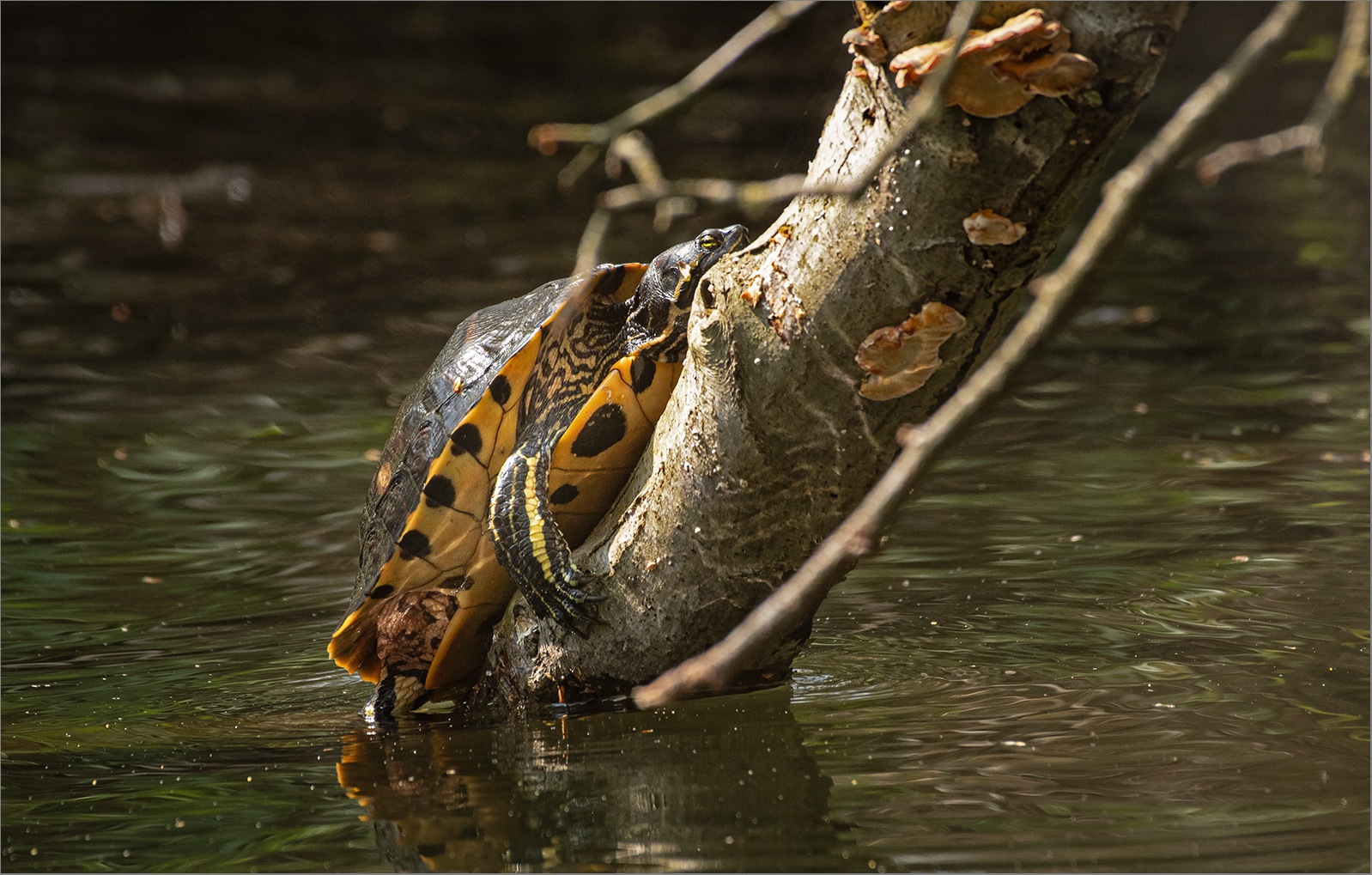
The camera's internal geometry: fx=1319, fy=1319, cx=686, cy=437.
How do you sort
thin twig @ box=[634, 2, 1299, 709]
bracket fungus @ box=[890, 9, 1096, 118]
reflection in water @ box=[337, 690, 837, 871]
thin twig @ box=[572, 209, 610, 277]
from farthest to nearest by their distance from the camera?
reflection in water @ box=[337, 690, 837, 871] → bracket fungus @ box=[890, 9, 1096, 118] → thin twig @ box=[572, 209, 610, 277] → thin twig @ box=[634, 2, 1299, 709]

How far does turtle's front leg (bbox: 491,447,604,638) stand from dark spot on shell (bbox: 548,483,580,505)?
0.04 m

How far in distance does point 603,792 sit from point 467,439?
2.70ft

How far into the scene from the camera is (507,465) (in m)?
2.59

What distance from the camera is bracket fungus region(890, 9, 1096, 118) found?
1650 millimetres

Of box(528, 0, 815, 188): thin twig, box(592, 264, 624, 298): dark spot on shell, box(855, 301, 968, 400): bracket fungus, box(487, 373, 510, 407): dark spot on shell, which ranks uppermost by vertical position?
box(528, 0, 815, 188): thin twig

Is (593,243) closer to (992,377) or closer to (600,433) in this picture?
(992,377)

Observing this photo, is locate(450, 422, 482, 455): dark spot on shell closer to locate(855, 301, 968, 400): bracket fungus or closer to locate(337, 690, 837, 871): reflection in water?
locate(337, 690, 837, 871): reflection in water

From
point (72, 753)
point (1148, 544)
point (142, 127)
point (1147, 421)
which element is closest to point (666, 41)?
point (142, 127)

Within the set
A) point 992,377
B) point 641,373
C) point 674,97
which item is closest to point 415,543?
point 641,373

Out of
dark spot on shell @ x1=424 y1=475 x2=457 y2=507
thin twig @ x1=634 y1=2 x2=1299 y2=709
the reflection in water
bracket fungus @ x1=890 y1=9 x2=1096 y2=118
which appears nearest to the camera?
thin twig @ x1=634 y1=2 x2=1299 y2=709

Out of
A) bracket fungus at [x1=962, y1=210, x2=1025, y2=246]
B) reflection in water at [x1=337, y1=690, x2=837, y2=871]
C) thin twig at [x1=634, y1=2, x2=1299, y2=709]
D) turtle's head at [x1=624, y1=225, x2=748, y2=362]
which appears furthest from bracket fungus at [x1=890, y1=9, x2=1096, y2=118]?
reflection in water at [x1=337, y1=690, x2=837, y2=871]

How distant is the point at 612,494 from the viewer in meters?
2.65

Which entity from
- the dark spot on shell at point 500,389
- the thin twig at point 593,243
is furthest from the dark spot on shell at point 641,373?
the thin twig at point 593,243

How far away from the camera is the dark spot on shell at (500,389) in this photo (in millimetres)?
2674
